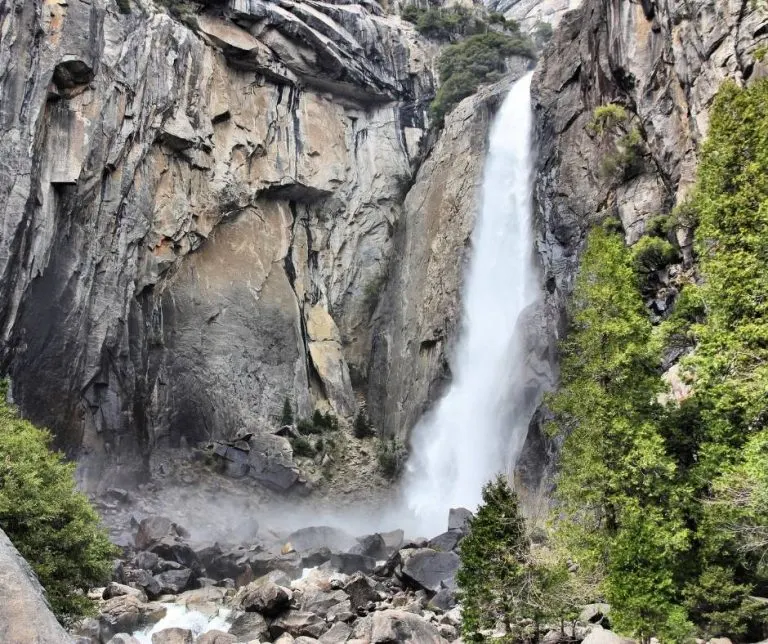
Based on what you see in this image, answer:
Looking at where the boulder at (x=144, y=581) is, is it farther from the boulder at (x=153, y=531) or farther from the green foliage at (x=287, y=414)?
the green foliage at (x=287, y=414)

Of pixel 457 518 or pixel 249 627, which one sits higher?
pixel 457 518

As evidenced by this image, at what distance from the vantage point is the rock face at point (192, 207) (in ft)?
99.5

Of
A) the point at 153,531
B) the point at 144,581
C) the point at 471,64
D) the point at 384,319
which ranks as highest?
the point at 471,64

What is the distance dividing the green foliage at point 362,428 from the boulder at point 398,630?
25.5 m

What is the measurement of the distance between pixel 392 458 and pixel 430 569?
1777 cm

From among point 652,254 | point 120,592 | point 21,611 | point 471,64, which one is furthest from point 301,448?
point 21,611

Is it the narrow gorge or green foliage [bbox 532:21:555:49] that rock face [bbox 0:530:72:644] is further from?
green foliage [bbox 532:21:555:49]

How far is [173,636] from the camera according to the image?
59.3 feet

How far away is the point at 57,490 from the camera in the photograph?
16750mm

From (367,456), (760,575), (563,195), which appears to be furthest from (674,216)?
(367,456)

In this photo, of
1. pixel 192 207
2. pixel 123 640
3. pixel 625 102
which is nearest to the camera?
pixel 123 640

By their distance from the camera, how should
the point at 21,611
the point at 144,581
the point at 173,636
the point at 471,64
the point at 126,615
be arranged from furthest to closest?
the point at 471,64 → the point at 144,581 → the point at 126,615 → the point at 173,636 → the point at 21,611

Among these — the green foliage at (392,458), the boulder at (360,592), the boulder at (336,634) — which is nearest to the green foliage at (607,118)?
the green foliage at (392,458)

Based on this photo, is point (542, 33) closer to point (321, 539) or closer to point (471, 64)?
point (471, 64)
